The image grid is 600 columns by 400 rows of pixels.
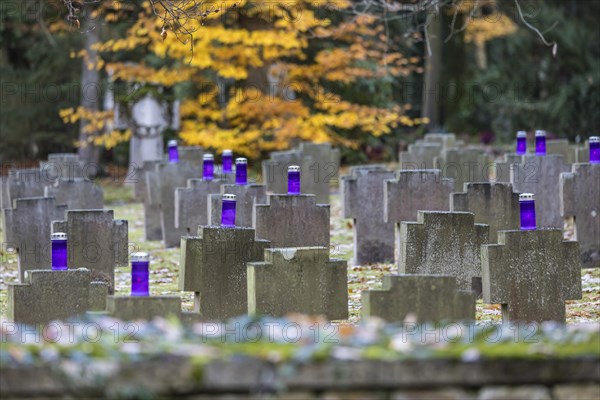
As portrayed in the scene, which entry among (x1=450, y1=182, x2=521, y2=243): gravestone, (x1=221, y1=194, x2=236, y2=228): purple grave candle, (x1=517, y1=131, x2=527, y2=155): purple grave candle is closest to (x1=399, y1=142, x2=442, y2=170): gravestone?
(x1=517, y1=131, x2=527, y2=155): purple grave candle

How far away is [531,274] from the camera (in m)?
10.4

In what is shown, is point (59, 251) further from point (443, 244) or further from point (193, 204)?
point (193, 204)

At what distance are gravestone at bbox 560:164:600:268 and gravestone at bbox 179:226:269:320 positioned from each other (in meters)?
5.28

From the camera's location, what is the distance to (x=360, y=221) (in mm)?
16219

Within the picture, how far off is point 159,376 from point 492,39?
127ft

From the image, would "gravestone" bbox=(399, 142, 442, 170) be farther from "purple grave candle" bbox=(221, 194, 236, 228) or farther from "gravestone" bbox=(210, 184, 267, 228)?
"purple grave candle" bbox=(221, 194, 236, 228)

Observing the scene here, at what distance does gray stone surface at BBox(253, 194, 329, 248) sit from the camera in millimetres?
13000

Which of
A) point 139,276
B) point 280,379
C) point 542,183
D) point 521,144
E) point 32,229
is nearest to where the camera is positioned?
point 280,379

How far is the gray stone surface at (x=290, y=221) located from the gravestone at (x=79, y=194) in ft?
20.1

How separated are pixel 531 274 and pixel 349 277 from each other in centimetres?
499

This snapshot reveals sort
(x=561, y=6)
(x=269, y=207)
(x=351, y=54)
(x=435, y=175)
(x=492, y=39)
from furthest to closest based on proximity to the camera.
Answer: (x=492, y=39) < (x=561, y=6) < (x=351, y=54) < (x=435, y=175) < (x=269, y=207)

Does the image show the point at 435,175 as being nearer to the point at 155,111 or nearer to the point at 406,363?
the point at 406,363

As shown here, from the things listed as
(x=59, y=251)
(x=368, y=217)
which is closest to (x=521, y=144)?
(x=368, y=217)

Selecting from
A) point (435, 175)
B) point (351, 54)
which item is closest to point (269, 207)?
point (435, 175)
